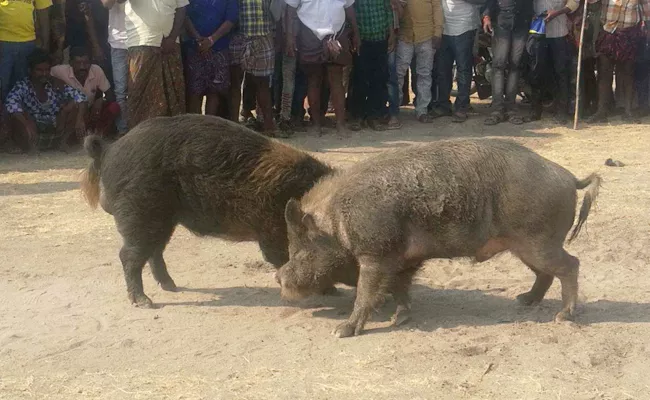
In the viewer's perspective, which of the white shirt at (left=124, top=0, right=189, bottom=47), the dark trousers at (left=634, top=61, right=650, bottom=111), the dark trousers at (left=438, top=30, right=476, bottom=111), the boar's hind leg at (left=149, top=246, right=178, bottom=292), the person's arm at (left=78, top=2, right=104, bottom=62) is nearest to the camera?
the boar's hind leg at (left=149, top=246, right=178, bottom=292)

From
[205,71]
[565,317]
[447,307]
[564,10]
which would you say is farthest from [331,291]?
[564,10]

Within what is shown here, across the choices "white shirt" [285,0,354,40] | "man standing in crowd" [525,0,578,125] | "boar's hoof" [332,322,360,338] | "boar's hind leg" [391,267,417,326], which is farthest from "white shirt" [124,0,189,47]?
"boar's hoof" [332,322,360,338]

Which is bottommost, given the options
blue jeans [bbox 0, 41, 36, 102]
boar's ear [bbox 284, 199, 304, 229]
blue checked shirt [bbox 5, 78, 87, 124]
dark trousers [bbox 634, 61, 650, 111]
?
dark trousers [bbox 634, 61, 650, 111]

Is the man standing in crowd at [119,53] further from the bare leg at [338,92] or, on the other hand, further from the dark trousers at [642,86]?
the dark trousers at [642,86]

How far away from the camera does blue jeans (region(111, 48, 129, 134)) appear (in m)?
11.4

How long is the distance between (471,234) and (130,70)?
629 cm

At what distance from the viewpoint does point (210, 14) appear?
11.2 metres

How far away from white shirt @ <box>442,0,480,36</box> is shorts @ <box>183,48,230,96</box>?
132 inches

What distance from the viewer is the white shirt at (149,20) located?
1068 cm

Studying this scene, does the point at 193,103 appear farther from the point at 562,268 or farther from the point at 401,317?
the point at 562,268

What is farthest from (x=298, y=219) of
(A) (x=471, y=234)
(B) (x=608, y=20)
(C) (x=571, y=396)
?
(B) (x=608, y=20)

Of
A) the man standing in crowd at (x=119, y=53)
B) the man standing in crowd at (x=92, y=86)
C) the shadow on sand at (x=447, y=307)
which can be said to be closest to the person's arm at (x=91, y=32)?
the man standing in crowd at (x=92, y=86)

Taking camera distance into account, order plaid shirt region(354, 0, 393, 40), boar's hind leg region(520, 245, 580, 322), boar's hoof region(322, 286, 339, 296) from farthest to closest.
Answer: plaid shirt region(354, 0, 393, 40) → boar's hoof region(322, 286, 339, 296) → boar's hind leg region(520, 245, 580, 322)

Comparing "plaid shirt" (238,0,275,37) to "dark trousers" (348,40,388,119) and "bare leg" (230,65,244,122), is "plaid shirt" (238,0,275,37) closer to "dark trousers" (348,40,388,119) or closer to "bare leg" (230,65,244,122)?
"bare leg" (230,65,244,122)
